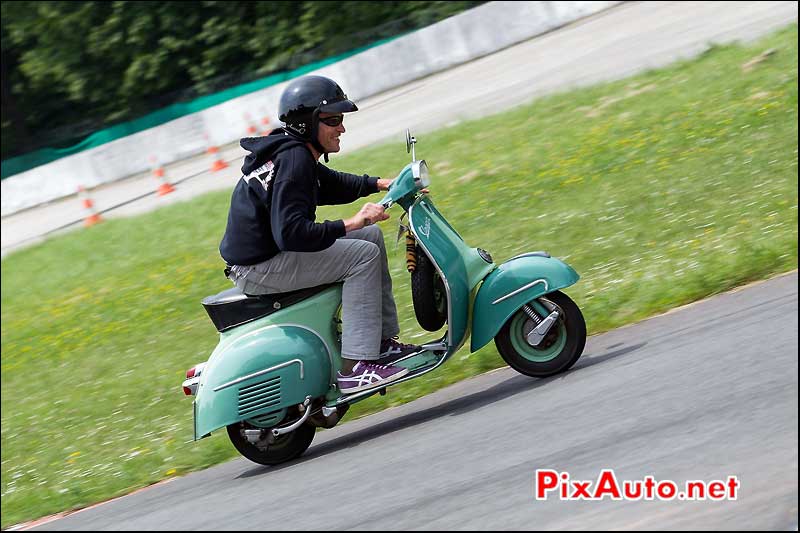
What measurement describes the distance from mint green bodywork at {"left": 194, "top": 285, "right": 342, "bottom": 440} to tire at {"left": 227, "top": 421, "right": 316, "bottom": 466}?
0.13 meters

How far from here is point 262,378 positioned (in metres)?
6.45

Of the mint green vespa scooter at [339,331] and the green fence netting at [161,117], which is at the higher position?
the green fence netting at [161,117]

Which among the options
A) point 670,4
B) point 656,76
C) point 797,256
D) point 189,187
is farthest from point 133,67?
point 797,256

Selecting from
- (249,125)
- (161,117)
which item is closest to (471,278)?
(249,125)

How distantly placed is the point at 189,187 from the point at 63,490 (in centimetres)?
1419

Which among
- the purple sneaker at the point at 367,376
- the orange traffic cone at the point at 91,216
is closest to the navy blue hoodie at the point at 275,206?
the purple sneaker at the point at 367,376

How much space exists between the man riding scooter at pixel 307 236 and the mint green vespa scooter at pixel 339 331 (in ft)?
0.42

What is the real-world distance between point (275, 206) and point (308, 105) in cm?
63

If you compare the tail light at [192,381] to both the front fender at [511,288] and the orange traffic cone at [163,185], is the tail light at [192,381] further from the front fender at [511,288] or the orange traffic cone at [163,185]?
the orange traffic cone at [163,185]

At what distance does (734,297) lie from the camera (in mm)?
7098

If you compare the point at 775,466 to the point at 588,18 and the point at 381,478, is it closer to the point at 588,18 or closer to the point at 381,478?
the point at 381,478

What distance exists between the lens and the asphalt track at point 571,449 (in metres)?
4.32

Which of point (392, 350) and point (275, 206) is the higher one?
point (275, 206)

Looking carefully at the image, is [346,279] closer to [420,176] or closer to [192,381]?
[420,176]
